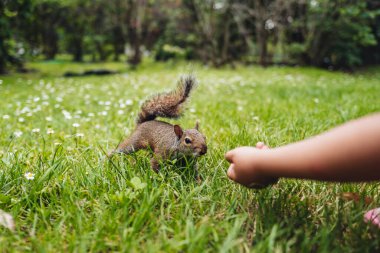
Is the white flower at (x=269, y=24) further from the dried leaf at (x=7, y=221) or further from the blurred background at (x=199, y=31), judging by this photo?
the dried leaf at (x=7, y=221)

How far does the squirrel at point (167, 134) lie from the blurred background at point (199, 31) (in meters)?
7.27

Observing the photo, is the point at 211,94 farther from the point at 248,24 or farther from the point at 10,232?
the point at 248,24

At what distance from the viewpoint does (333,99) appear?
17.4 ft

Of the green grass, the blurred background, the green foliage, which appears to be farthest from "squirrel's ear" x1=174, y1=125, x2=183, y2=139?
the green foliage

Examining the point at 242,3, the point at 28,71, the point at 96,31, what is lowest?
the point at 28,71

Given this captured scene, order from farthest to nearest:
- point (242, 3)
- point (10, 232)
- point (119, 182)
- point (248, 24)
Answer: point (248, 24), point (242, 3), point (119, 182), point (10, 232)

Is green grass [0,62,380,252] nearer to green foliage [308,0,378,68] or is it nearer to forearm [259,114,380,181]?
forearm [259,114,380,181]

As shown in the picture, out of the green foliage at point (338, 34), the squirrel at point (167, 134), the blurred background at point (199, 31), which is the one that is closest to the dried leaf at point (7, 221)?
the squirrel at point (167, 134)

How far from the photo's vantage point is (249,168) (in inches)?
51.9

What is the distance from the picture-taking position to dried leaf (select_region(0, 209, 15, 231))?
153cm

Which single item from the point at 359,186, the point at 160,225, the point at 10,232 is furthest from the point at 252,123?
the point at 10,232

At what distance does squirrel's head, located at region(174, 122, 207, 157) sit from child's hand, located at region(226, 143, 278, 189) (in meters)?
0.63

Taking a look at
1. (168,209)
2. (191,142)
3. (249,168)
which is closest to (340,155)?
(249,168)

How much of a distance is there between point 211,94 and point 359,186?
4.18m
